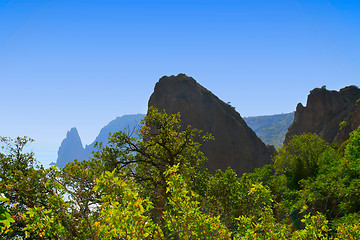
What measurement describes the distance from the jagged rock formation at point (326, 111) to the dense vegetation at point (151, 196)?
5181 centimetres

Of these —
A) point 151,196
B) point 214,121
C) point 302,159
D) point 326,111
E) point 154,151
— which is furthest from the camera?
point 326,111

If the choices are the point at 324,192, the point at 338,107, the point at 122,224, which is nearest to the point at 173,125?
the point at 122,224

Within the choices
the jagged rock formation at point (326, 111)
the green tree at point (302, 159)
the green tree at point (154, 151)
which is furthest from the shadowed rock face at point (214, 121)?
the green tree at point (154, 151)

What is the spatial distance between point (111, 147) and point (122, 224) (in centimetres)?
1237

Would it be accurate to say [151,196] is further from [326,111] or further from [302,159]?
[326,111]

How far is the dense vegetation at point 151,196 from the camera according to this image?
5.17 metres

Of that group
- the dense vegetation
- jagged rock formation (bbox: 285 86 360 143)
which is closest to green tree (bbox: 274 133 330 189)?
the dense vegetation

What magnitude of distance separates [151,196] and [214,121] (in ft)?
188

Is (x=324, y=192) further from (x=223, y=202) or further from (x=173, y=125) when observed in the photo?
(x=173, y=125)

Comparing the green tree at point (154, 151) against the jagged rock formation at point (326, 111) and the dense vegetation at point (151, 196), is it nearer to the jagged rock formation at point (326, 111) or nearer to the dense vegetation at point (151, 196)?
the dense vegetation at point (151, 196)

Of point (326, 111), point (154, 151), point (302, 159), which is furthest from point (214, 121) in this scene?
point (154, 151)

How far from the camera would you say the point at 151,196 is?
1419 centimetres

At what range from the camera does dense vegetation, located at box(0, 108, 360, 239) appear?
517cm

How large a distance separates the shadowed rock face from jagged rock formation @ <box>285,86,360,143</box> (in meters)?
13.1
